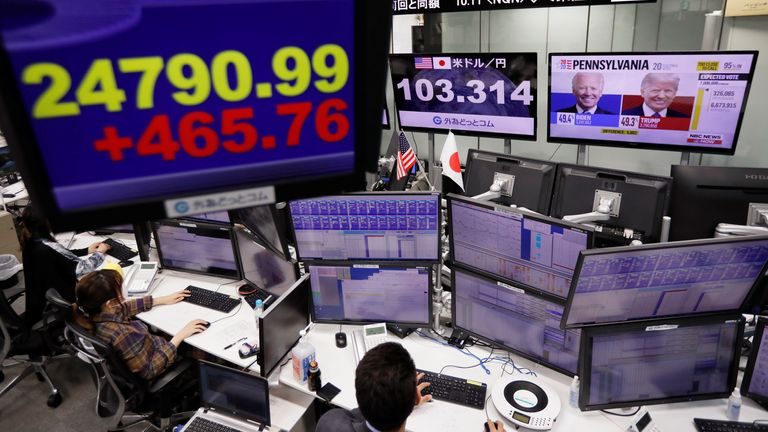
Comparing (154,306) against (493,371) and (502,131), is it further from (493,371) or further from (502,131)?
(502,131)

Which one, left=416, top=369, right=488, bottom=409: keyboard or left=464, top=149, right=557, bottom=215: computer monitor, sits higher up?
left=464, top=149, right=557, bottom=215: computer monitor

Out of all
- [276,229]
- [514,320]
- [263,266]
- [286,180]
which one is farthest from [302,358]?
[286,180]

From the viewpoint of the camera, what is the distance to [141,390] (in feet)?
9.36

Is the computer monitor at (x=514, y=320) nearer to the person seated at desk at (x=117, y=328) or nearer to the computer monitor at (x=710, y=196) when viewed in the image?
the computer monitor at (x=710, y=196)

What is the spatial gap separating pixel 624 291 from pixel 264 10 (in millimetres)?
1756

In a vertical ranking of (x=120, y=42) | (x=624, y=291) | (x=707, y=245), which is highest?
(x=120, y=42)

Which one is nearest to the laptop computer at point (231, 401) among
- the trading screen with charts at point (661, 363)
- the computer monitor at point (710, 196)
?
the trading screen with charts at point (661, 363)

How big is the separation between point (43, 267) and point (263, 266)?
1.62m

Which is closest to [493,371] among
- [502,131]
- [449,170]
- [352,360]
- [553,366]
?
[553,366]

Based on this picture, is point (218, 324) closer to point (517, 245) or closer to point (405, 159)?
point (405, 159)

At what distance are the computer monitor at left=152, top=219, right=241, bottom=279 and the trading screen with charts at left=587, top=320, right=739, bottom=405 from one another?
89.9 inches

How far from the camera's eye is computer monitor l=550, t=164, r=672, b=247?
265 centimetres

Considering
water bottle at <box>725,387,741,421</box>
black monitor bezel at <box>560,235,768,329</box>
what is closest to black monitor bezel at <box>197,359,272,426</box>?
black monitor bezel at <box>560,235,768,329</box>

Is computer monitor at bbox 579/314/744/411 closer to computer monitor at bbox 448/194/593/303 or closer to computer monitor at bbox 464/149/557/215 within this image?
computer monitor at bbox 448/194/593/303
